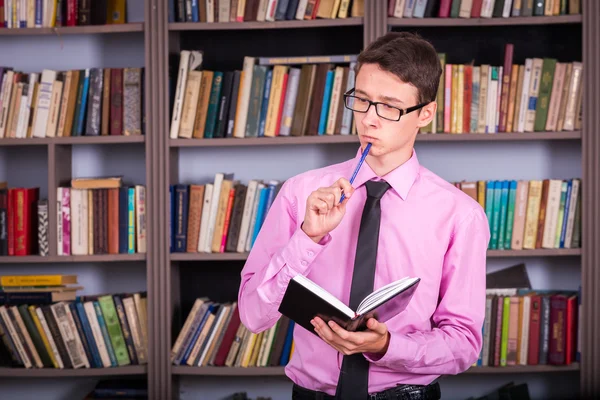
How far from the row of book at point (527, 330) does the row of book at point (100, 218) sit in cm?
139

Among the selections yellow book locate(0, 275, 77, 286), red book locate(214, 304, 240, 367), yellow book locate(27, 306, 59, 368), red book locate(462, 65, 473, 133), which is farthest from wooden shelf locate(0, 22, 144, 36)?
red book locate(462, 65, 473, 133)

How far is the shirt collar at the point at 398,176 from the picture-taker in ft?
4.71

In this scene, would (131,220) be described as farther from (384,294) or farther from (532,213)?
(384,294)

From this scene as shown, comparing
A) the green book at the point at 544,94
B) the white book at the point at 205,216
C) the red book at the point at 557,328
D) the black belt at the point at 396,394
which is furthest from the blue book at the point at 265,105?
the black belt at the point at 396,394

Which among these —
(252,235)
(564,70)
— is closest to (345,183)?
(252,235)

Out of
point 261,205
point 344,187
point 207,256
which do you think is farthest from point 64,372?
point 344,187

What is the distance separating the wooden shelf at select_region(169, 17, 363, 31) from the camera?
103 inches

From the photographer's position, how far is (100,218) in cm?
271

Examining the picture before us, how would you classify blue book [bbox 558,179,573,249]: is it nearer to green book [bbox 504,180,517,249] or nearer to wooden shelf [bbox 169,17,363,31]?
green book [bbox 504,180,517,249]

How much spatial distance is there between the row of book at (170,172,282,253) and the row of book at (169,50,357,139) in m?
0.20

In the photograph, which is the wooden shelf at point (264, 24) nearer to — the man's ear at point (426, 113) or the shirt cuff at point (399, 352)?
the man's ear at point (426, 113)

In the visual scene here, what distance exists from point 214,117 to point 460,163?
1.06 meters

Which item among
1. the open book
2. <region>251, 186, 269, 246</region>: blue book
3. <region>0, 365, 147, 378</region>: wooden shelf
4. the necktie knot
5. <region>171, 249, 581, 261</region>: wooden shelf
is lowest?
<region>0, 365, 147, 378</region>: wooden shelf

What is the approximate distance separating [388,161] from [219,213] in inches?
53.1
